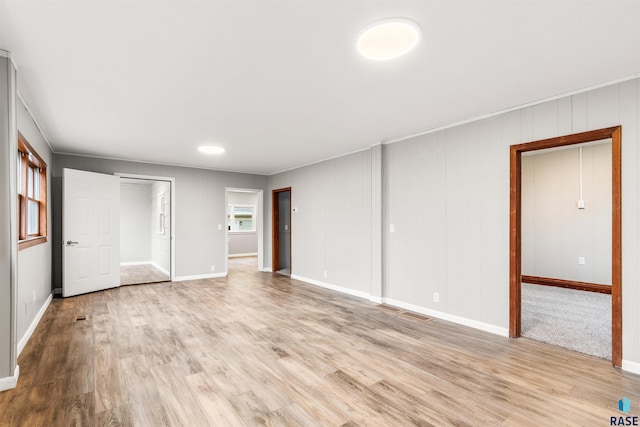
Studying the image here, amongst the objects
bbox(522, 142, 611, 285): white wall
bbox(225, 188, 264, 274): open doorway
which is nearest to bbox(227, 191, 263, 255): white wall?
bbox(225, 188, 264, 274): open doorway

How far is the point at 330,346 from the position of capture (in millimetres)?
3068

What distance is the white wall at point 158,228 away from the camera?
22.5 feet

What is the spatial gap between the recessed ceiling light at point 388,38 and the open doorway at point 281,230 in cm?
528

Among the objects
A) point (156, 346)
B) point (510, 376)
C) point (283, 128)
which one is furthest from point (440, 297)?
point (156, 346)

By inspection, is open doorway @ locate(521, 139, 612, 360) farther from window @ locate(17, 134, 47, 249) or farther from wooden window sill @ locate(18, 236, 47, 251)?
window @ locate(17, 134, 47, 249)

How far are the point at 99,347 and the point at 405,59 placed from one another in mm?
3835

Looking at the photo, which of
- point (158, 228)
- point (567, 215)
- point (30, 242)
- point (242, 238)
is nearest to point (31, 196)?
point (30, 242)

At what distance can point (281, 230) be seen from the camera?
316 inches

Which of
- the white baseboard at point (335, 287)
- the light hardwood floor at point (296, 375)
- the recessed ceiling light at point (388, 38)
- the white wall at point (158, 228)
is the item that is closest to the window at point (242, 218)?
the white wall at point (158, 228)

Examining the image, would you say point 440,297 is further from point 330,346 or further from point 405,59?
point 405,59

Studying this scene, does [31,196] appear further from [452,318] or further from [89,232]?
[452,318]

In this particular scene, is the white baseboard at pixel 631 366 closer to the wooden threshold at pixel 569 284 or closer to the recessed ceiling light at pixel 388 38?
the recessed ceiling light at pixel 388 38

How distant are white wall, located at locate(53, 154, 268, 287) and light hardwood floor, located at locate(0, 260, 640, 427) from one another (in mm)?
2586

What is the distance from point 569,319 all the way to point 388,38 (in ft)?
13.5
